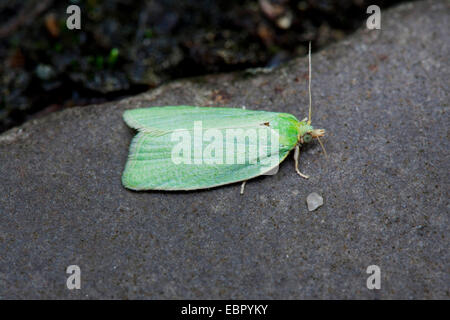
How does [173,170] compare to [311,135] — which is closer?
[173,170]

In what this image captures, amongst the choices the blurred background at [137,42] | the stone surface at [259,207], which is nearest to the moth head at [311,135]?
the stone surface at [259,207]

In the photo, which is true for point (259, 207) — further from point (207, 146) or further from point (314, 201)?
point (207, 146)

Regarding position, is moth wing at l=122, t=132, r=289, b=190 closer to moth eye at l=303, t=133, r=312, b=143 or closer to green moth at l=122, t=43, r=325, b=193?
green moth at l=122, t=43, r=325, b=193

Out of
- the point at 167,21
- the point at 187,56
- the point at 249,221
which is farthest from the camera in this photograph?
the point at 167,21

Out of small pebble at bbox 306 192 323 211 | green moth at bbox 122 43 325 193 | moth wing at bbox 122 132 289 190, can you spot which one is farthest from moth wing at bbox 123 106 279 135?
small pebble at bbox 306 192 323 211

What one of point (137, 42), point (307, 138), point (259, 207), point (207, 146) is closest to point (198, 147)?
point (207, 146)
